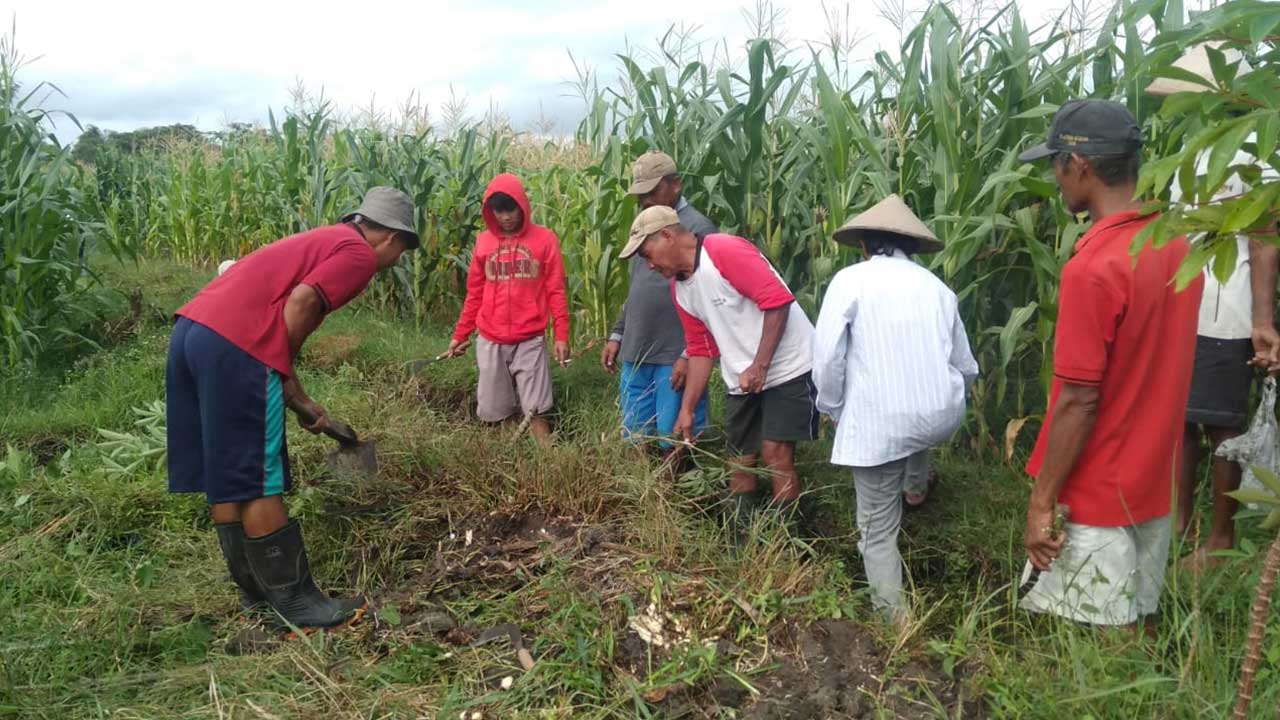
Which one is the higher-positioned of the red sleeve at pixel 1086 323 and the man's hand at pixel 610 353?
the red sleeve at pixel 1086 323

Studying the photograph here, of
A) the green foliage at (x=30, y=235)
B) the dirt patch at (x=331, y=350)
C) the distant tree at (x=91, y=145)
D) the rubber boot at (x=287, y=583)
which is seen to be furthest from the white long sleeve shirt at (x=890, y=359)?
the distant tree at (x=91, y=145)

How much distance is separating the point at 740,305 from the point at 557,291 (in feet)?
5.35

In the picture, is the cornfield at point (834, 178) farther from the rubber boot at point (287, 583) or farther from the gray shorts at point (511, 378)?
the rubber boot at point (287, 583)

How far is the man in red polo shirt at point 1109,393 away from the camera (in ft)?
7.91

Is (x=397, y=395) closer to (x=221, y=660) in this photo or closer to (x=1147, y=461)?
(x=221, y=660)

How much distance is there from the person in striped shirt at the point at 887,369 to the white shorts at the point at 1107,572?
1.88 ft

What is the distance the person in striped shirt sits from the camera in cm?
320

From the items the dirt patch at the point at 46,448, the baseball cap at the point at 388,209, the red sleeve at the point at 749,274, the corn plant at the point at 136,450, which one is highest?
the baseball cap at the point at 388,209

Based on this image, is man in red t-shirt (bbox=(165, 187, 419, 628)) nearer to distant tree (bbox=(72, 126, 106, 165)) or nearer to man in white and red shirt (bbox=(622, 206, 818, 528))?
man in white and red shirt (bbox=(622, 206, 818, 528))

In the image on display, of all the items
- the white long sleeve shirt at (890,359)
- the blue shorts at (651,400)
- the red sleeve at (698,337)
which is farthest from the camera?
the blue shorts at (651,400)

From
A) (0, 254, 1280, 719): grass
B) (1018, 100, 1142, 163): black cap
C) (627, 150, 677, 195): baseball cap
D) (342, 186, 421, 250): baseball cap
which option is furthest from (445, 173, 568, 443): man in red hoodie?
(1018, 100, 1142, 163): black cap

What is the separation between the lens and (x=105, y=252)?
12352mm

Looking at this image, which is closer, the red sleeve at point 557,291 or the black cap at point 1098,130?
the black cap at point 1098,130

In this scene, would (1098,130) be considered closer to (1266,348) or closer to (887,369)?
(887,369)
